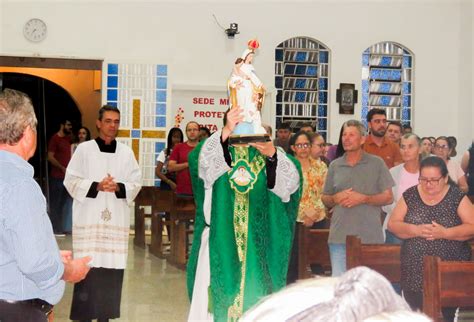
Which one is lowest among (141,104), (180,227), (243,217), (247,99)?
(180,227)

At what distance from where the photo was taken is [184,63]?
49.8 feet

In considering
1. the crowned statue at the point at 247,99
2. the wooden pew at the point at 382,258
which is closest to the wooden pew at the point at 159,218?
the wooden pew at the point at 382,258

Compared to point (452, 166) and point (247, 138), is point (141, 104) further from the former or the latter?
point (247, 138)

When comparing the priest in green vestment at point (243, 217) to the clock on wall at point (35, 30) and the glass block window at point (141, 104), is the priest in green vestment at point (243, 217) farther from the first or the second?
the clock on wall at point (35, 30)

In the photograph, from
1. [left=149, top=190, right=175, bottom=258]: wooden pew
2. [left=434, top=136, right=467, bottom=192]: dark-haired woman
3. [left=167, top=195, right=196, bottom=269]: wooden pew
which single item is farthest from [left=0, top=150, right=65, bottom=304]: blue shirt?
[left=149, top=190, right=175, bottom=258]: wooden pew

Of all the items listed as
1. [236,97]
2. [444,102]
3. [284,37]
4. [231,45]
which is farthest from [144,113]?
[236,97]

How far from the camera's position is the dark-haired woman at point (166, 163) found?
12.4 meters

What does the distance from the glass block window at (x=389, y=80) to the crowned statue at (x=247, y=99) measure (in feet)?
37.3

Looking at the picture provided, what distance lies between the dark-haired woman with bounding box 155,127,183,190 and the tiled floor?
1.40 meters

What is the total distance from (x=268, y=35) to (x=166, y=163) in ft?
13.3

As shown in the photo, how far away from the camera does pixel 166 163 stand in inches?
495

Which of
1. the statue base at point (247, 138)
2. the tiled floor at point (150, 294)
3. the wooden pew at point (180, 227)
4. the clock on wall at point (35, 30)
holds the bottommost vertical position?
the tiled floor at point (150, 294)

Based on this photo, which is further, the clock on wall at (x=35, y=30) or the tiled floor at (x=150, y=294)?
the clock on wall at (x=35, y=30)

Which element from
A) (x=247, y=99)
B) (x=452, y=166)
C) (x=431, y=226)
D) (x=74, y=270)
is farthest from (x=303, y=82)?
(x=74, y=270)
